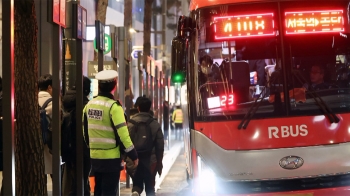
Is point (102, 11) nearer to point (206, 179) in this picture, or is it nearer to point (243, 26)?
point (243, 26)

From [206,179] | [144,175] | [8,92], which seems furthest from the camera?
[144,175]

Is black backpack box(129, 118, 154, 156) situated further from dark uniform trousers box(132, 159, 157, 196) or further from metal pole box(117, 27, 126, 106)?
metal pole box(117, 27, 126, 106)

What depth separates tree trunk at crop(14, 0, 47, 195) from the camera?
23.1 feet

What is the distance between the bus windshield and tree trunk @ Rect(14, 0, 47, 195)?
6.58 ft

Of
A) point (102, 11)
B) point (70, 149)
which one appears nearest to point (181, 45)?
point (70, 149)

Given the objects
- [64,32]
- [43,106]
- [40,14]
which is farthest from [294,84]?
[40,14]

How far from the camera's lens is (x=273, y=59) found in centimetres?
700

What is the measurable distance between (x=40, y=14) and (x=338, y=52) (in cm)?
1315

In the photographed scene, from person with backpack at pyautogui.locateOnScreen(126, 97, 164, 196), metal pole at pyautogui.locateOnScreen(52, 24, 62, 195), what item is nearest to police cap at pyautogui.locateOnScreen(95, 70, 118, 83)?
metal pole at pyautogui.locateOnScreen(52, 24, 62, 195)

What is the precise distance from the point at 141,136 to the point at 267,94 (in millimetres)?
2984

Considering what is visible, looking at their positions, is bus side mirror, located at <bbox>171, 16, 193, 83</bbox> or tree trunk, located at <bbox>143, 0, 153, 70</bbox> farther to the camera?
tree trunk, located at <bbox>143, 0, 153, 70</bbox>

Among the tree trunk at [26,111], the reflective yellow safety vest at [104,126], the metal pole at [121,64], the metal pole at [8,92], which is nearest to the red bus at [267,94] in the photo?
the reflective yellow safety vest at [104,126]

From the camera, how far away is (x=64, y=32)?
10.5m

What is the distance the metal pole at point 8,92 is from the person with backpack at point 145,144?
399 centimetres
